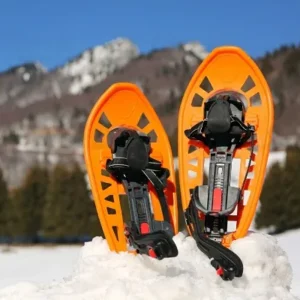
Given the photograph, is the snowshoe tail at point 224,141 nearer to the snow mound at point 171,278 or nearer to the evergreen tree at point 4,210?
the snow mound at point 171,278

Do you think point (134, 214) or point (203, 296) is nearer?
point (203, 296)

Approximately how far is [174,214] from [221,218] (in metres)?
0.51

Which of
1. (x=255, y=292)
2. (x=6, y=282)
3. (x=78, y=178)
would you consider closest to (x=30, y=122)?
(x=78, y=178)

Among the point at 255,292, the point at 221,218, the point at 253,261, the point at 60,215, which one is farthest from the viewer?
the point at 60,215

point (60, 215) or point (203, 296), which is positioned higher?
point (203, 296)

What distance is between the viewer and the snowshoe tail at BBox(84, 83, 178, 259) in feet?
15.8

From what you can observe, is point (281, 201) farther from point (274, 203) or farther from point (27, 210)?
point (27, 210)

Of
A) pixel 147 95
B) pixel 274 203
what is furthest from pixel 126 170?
pixel 147 95

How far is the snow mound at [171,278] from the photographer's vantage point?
332 cm

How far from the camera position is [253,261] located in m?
3.97

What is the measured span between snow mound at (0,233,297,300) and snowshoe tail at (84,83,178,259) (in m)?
0.58

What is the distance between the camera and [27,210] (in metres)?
22.8

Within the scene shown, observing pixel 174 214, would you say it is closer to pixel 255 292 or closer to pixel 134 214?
pixel 134 214

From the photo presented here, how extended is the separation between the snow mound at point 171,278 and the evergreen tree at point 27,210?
19011 mm
